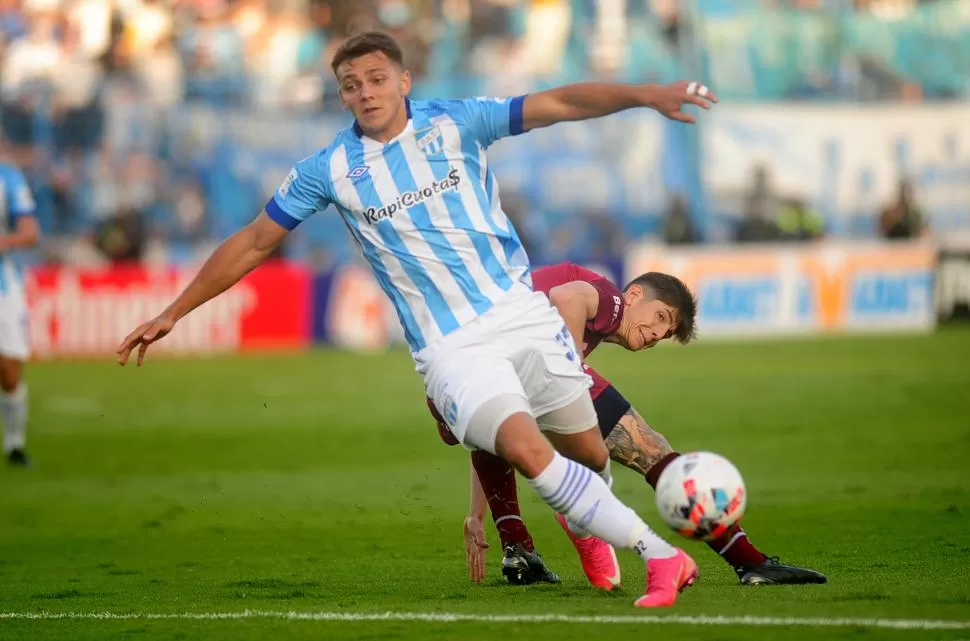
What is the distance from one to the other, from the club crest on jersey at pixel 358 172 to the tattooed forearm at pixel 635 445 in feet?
5.54

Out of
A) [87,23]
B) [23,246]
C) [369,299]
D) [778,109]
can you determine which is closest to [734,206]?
[778,109]

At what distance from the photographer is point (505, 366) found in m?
5.90

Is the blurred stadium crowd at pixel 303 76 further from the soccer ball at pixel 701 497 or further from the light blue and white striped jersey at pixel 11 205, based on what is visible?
the soccer ball at pixel 701 497

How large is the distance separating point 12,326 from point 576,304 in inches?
309

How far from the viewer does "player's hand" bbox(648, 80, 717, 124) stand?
5.81m

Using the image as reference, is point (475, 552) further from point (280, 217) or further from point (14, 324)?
point (14, 324)

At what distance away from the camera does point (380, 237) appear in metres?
6.12

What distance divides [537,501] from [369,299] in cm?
1362

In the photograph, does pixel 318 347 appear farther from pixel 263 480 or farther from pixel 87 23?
pixel 263 480

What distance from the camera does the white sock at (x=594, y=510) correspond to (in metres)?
5.70

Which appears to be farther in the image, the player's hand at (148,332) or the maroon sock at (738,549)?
the maroon sock at (738,549)

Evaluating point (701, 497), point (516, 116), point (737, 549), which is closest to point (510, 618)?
point (701, 497)

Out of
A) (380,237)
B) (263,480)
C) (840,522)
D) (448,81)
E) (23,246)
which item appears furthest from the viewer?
(448,81)

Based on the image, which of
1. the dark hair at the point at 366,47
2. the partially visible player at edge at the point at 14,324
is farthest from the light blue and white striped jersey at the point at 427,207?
the partially visible player at edge at the point at 14,324
